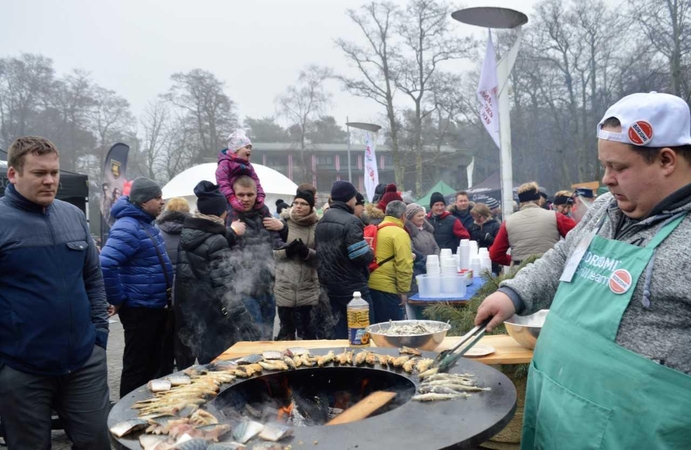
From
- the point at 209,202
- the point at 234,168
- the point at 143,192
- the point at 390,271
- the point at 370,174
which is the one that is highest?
the point at 370,174

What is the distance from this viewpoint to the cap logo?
5.47ft

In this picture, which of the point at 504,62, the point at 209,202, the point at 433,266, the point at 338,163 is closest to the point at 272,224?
the point at 209,202

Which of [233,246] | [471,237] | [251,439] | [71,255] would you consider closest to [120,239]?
[233,246]

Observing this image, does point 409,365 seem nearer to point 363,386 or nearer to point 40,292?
point 363,386

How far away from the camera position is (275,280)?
5.52m

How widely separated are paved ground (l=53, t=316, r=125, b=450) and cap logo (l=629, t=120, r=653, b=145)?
193 inches

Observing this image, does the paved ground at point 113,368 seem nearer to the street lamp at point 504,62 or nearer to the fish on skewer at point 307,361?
the fish on skewer at point 307,361

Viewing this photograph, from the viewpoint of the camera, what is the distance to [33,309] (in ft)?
9.42

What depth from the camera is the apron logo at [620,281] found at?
168cm

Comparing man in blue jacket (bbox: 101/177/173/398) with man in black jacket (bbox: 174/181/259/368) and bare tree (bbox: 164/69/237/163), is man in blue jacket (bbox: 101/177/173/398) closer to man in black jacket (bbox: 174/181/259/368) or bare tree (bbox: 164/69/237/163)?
man in black jacket (bbox: 174/181/259/368)

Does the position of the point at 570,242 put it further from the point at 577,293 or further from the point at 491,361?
the point at 491,361

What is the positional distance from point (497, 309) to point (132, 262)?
133 inches

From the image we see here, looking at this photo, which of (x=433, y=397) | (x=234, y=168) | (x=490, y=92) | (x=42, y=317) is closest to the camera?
(x=433, y=397)

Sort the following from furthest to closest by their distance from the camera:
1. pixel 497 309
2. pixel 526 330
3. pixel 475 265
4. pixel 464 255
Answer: pixel 464 255 → pixel 475 265 → pixel 526 330 → pixel 497 309
